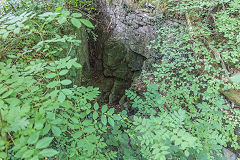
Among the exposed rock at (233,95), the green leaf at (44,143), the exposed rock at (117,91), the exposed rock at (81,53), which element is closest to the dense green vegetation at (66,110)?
the green leaf at (44,143)

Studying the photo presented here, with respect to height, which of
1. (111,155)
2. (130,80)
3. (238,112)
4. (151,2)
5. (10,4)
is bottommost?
(130,80)

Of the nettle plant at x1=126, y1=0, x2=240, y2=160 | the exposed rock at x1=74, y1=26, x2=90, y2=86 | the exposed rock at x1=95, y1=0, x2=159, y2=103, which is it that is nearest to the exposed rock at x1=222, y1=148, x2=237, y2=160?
the nettle plant at x1=126, y1=0, x2=240, y2=160

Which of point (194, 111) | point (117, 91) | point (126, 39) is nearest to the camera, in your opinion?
point (194, 111)

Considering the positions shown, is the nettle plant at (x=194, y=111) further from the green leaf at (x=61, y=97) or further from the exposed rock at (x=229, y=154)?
the green leaf at (x=61, y=97)

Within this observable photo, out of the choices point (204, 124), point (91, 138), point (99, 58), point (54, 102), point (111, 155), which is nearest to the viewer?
point (54, 102)

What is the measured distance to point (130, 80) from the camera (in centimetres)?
470

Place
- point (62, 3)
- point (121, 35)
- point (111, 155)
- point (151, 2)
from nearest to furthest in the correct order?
point (111, 155) < point (62, 3) < point (151, 2) < point (121, 35)

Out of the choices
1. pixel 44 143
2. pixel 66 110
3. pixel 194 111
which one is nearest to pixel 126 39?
pixel 194 111

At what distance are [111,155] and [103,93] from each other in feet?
10.6

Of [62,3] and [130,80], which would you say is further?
[130,80]

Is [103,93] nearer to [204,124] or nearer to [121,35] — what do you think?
[121,35]

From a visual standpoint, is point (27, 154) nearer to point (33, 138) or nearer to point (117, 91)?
point (33, 138)

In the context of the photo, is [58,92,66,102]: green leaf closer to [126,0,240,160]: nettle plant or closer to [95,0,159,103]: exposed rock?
[126,0,240,160]: nettle plant

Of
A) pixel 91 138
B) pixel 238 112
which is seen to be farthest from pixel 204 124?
pixel 91 138
